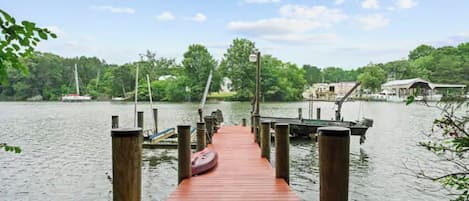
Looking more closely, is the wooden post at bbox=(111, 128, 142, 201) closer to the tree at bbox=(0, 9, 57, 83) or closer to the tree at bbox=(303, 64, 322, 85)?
the tree at bbox=(0, 9, 57, 83)

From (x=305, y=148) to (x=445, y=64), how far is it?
70.0m

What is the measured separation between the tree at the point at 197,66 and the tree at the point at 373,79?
31733 mm

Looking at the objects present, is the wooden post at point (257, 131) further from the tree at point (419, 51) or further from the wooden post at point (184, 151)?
the tree at point (419, 51)

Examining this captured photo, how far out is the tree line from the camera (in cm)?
6525

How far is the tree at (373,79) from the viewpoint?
254ft

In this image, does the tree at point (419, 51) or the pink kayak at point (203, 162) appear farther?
the tree at point (419, 51)

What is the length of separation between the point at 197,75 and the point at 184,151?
61058mm

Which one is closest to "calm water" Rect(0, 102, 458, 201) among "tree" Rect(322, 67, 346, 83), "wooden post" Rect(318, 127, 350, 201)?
"wooden post" Rect(318, 127, 350, 201)

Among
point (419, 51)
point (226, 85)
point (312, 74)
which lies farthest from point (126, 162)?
point (419, 51)

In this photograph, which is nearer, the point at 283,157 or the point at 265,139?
the point at 283,157

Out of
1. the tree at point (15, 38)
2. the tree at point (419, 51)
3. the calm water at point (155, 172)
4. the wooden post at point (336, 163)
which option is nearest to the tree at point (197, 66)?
the calm water at point (155, 172)

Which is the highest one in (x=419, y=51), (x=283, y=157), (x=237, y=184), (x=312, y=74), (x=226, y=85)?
(x=419, y=51)

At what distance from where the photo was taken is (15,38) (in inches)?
79.5

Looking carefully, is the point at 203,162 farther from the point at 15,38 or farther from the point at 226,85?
the point at 226,85
